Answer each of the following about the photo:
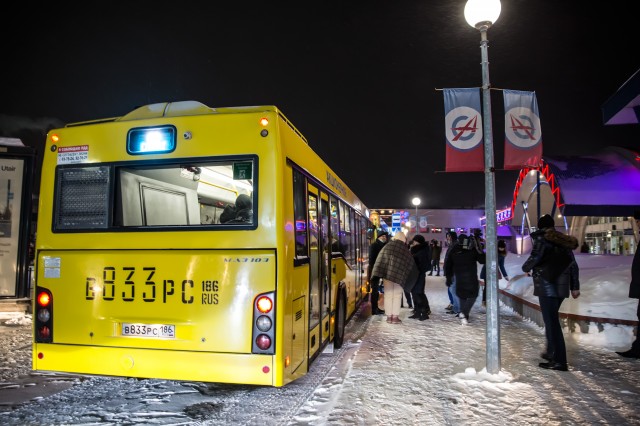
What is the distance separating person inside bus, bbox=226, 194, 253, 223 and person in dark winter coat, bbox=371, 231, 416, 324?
6.00m

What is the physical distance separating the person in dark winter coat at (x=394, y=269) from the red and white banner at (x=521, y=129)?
4.14 meters

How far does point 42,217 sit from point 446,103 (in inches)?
204

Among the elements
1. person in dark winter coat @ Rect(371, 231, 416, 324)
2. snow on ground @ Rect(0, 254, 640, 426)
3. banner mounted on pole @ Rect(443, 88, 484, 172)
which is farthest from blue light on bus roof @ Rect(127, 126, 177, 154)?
person in dark winter coat @ Rect(371, 231, 416, 324)

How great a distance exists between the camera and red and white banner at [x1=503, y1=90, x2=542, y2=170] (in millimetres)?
6039

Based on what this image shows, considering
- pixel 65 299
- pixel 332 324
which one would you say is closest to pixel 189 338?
pixel 65 299

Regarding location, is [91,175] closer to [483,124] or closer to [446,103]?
[446,103]

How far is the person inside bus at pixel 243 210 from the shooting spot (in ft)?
14.2

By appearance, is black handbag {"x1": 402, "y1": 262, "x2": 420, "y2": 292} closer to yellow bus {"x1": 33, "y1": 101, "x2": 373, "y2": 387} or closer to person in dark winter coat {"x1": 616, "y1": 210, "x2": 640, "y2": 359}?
person in dark winter coat {"x1": 616, "y1": 210, "x2": 640, "y2": 359}

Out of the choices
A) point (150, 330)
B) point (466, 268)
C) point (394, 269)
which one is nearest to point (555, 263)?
point (466, 268)

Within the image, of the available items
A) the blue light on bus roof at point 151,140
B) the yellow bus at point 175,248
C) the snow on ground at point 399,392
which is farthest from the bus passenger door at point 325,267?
the blue light on bus roof at point 151,140

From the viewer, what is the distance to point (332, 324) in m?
6.96

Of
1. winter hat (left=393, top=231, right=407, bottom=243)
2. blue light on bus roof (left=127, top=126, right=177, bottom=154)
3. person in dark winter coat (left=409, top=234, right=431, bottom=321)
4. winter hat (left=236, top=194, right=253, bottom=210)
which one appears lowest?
person in dark winter coat (left=409, top=234, right=431, bottom=321)

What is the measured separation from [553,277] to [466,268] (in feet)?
11.8

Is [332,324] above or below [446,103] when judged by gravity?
below
